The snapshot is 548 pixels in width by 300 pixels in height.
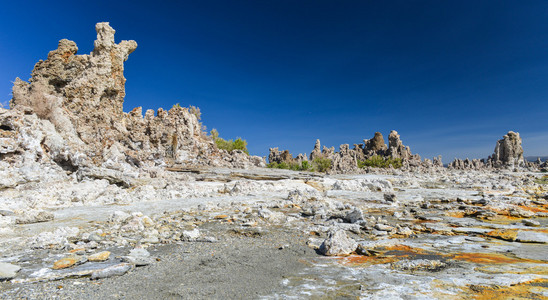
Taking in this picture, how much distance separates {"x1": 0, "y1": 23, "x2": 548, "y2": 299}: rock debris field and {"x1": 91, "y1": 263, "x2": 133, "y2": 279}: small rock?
3 cm

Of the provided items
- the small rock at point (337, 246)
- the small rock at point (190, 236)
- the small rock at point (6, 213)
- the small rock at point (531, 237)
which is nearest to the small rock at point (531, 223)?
the small rock at point (531, 237)

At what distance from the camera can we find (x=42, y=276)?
354cm

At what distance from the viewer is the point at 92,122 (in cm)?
1758

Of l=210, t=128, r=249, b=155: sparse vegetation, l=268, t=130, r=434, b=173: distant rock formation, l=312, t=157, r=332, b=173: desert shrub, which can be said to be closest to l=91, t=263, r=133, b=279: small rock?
l=312, t=157, r=332, b=173: desert shrub

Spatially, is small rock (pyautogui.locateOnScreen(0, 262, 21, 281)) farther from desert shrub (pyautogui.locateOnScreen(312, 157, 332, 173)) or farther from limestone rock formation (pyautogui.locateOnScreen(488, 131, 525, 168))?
limestone rock formation (pyautogui.locateOnScreen(488, 131, 525, 168))

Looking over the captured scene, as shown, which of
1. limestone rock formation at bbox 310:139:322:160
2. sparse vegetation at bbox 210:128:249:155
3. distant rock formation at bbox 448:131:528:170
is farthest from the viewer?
limestone rock formation at bbox 310:139:322:160

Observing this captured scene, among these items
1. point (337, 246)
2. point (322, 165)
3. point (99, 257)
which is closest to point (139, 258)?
point (99, 257)

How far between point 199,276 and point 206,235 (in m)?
2.38

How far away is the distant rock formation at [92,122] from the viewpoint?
1332 centimetres

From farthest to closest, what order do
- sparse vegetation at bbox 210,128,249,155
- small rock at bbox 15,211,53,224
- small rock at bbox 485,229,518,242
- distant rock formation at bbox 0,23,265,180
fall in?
sparse vegetation at bbox 210,128,249,155 < distant rock formation at bbox 0,23,265,180 < small rock at bbox 15,211,53,224 < small rock at bbox 485,229,518,242

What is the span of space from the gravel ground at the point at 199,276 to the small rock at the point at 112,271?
8 centimetres

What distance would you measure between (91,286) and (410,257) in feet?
15.2

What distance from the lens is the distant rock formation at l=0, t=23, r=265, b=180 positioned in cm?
1332

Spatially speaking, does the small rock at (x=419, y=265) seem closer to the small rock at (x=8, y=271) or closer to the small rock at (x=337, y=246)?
the small rock at (x=337, y=246)
